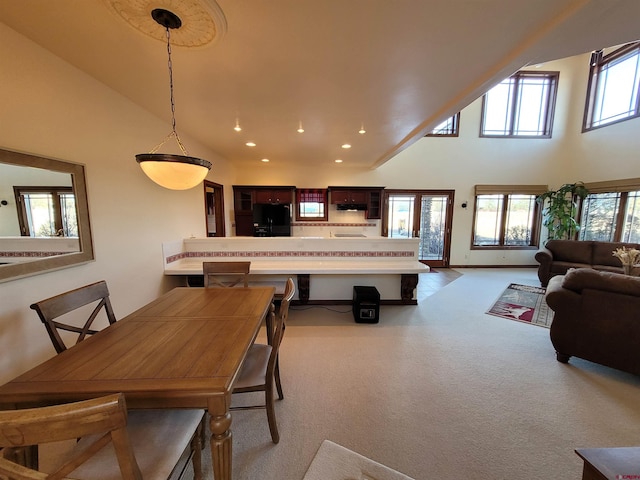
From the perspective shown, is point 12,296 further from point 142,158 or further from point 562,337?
point 562,337

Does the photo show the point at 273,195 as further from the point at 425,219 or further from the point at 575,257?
the point at 575,257

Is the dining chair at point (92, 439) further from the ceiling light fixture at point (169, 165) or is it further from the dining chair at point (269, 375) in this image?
the ceiling light fixture at point (169, 165)

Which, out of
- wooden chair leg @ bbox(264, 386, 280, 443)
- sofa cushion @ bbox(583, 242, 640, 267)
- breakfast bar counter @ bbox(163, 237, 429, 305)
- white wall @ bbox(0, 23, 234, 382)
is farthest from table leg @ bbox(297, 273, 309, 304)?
sofa cushion @ bbox(583, 242, 640, 267)

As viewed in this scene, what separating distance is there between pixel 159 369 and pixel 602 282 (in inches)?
133

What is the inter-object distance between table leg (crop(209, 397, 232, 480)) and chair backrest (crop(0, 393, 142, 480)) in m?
0.34

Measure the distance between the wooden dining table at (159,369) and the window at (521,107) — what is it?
7.50 metres

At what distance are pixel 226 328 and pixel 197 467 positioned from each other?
26.6 inches

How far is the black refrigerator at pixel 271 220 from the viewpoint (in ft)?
19.0

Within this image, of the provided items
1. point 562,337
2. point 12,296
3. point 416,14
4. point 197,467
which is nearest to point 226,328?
point 197,467

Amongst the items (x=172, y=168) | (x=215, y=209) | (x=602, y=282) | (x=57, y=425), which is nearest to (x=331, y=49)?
(x=172, y=168)

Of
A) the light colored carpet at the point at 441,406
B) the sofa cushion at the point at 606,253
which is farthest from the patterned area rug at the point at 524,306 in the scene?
the sofa cushion at the point at 606,253

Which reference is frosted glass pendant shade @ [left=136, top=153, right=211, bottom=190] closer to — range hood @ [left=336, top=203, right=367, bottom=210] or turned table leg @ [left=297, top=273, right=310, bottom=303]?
turned table leg @ [left=297, top=273, right=310, bottom=303]

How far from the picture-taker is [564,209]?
18.8 feet

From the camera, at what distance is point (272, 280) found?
3688mm
